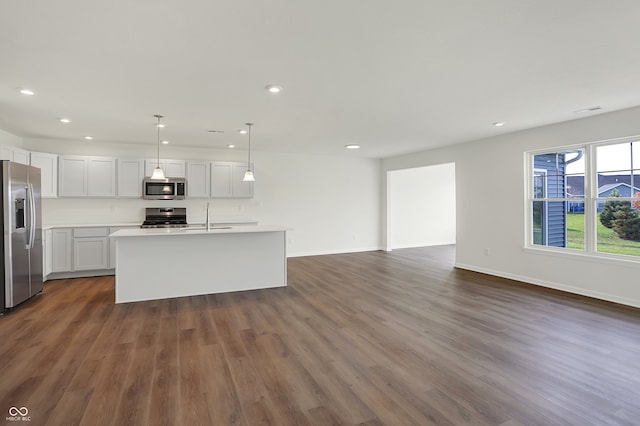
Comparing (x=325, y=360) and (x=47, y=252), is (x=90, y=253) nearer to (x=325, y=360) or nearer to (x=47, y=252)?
(x=47, y=252)

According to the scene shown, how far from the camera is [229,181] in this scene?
680cm

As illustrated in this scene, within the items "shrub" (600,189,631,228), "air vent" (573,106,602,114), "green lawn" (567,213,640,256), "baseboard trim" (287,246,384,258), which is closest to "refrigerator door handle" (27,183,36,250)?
"baseboard trim" (287,246,384,258)

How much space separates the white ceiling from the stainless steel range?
2111 millimetres

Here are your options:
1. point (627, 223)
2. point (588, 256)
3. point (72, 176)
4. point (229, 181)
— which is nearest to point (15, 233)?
point (72, 176)

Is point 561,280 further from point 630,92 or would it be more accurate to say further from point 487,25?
point 487,25

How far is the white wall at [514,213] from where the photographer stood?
420cm

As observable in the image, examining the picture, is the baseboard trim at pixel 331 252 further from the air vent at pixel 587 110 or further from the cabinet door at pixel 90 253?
the air vent at pixel 587 110

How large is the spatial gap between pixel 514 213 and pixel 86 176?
7512mm

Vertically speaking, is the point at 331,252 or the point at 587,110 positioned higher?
the point at 587,110

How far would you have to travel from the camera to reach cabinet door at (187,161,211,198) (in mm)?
6477

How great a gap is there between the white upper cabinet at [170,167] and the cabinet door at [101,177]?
56 centimetres

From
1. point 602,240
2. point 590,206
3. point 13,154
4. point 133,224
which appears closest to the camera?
point 602,240

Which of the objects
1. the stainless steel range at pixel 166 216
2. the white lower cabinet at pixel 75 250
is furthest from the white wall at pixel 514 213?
the white lower cabinet at pixel 75 250

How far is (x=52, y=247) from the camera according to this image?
5344 mm
